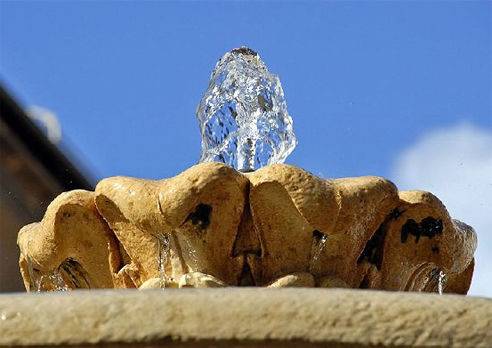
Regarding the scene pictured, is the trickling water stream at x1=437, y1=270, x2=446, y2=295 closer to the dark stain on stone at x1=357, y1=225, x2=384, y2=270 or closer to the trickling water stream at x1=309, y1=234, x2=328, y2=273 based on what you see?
the dark stain on stone at x1=357, y1=225, x2=384, y2=270

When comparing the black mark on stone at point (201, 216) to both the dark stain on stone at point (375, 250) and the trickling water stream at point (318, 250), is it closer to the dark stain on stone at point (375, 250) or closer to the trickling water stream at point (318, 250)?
the trickling water stream at point (318, 250)

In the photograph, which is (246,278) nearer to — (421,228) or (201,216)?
(201,216)

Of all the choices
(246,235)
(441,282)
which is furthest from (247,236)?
(441,282)

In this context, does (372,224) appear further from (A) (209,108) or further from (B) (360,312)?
(A) (209,108)

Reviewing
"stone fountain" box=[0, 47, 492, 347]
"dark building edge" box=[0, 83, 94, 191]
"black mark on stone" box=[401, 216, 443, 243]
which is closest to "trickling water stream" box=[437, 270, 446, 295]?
"stone fountain" box=[0, 47, 492, 347]

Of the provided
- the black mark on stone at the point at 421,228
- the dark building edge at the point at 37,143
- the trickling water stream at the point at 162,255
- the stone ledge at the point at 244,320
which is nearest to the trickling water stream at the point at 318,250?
the black mark on stone at the point at 421,228

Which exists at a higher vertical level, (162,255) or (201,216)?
(201,216)

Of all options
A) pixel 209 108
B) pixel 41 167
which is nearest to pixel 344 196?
pixel 209 108
